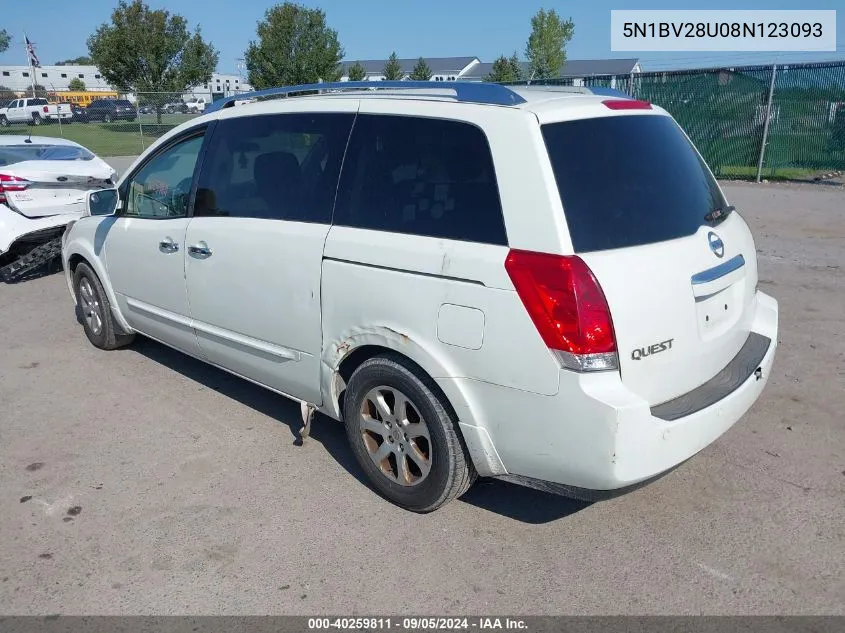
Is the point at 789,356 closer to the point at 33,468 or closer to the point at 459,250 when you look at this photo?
the point at 459,250

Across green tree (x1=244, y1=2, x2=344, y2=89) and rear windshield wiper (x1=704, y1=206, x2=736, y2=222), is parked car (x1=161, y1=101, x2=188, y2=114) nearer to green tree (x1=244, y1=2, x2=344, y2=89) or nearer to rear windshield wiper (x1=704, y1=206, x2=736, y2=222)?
green tree (x1=244, y1=2, x2=344, y2=89)

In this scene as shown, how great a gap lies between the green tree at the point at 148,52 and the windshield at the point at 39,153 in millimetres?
30294

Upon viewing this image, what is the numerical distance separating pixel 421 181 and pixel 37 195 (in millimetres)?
5949

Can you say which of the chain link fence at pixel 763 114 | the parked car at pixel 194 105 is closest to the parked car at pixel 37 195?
the chain link fence at pixel 763 114

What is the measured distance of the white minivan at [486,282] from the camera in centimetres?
284

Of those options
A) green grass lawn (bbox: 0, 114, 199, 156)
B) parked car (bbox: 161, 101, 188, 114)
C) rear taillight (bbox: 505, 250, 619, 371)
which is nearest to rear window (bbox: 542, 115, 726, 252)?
rear taillight (bbox: 505, 250, 619, 371)

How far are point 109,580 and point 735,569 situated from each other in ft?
8.57

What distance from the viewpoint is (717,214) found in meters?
3.59

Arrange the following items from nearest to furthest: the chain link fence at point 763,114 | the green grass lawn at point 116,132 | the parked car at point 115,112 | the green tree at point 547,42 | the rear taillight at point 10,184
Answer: the rear taillight at point 10,184 < the chain link fence at point 763,114 < the green grass lawn at point 116,132 < the parked car at point 115,112 < the green tree at point 547,42

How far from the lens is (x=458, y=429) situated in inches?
127

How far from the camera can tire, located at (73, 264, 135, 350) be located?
5660 millimetres

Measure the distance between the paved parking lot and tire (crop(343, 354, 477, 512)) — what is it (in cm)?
16

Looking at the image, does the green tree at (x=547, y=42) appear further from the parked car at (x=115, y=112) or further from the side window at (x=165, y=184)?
the side window at (x=165, y=184)

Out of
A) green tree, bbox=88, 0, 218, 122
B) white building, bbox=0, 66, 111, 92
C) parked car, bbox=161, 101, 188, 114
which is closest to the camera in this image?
parked car, bbox=161, 101, 188, 114
